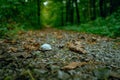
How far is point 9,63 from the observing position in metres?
3.88

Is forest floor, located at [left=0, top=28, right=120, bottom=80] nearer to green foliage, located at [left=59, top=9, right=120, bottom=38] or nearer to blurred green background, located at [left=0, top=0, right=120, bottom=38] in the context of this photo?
blurred green background, located at [left=0, top=0, right=120, bottom=38]

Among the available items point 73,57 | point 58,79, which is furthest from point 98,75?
point 73,57

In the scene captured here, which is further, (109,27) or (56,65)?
(109,27)

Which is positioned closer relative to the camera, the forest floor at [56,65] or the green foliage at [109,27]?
the forest floor at [56,65]

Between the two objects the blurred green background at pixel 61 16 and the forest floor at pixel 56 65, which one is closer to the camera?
the forest floor at pixel 56 65

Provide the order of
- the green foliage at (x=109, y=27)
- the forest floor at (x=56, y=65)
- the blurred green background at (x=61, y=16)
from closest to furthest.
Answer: the forest floor at (x=56, y=65) → the blurred green background at (x=61, y=16) → the green foliage at (x=109, y=27)

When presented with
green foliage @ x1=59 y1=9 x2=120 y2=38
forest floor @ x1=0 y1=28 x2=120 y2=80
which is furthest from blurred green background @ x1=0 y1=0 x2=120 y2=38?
forest floor @ x1=0 y1=28 x2=120 y2=80

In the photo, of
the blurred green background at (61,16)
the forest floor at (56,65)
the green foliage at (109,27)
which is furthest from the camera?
the green foliage at (109,27)

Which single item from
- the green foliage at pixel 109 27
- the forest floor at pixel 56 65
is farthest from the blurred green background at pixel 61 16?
the forest floor at pixel 56 65

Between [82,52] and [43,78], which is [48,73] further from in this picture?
[82,52]

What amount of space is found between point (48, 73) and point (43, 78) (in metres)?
0.21

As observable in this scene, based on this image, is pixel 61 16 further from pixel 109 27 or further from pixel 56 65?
pixel 56 65

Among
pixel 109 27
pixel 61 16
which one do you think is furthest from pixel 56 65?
pixel 61 16

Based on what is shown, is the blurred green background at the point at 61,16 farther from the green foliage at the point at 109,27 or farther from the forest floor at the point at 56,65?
the forest floor at the point at 56,65
